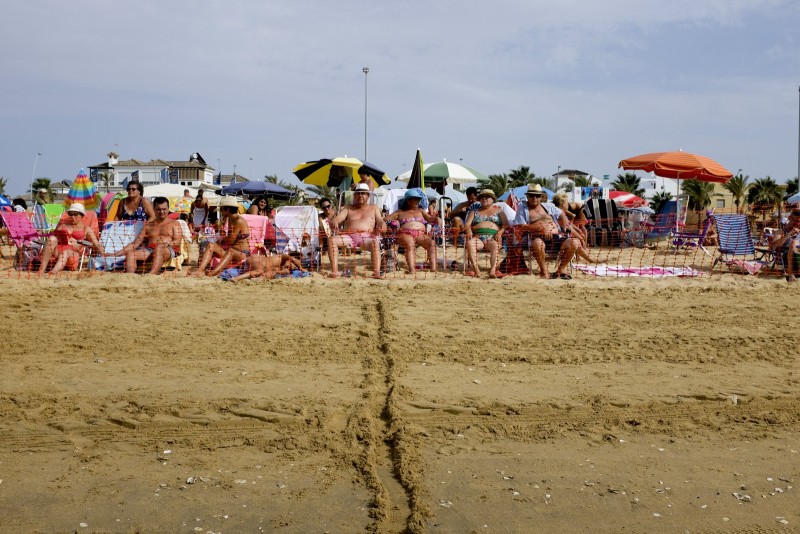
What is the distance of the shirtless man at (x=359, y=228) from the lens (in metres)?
9.16

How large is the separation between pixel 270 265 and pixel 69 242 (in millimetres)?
2784

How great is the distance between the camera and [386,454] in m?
3.65

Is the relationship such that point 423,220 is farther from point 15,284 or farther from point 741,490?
point 741,490

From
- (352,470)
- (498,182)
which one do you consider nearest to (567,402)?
(352,470)

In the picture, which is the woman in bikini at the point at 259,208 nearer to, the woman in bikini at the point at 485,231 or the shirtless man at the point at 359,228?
the shirtless man at the point at 359,228

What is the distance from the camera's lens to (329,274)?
9.09 meters

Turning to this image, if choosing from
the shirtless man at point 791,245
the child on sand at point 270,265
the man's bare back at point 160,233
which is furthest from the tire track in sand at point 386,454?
the shirtless man at point 791,245

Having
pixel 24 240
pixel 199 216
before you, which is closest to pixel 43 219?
pixel 24 240

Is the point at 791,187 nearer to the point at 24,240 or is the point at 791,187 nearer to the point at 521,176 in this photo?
the point at 521,176

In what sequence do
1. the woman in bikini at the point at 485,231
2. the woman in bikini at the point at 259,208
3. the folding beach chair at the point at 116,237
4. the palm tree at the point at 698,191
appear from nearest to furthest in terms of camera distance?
the woman in bikini at the point at 485,231 → the folding beach chair at the point at 116,237 → the woman in bikini at the point at 259,208 → the palm tree at the point at 698,191

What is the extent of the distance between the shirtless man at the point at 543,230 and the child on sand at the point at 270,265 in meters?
3.03

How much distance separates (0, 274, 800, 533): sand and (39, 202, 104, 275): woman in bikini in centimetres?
229

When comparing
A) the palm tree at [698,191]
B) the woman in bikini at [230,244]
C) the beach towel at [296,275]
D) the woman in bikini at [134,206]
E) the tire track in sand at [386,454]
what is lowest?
the tire track in sand at [386,454]

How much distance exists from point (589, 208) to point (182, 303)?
9050 millimetres
